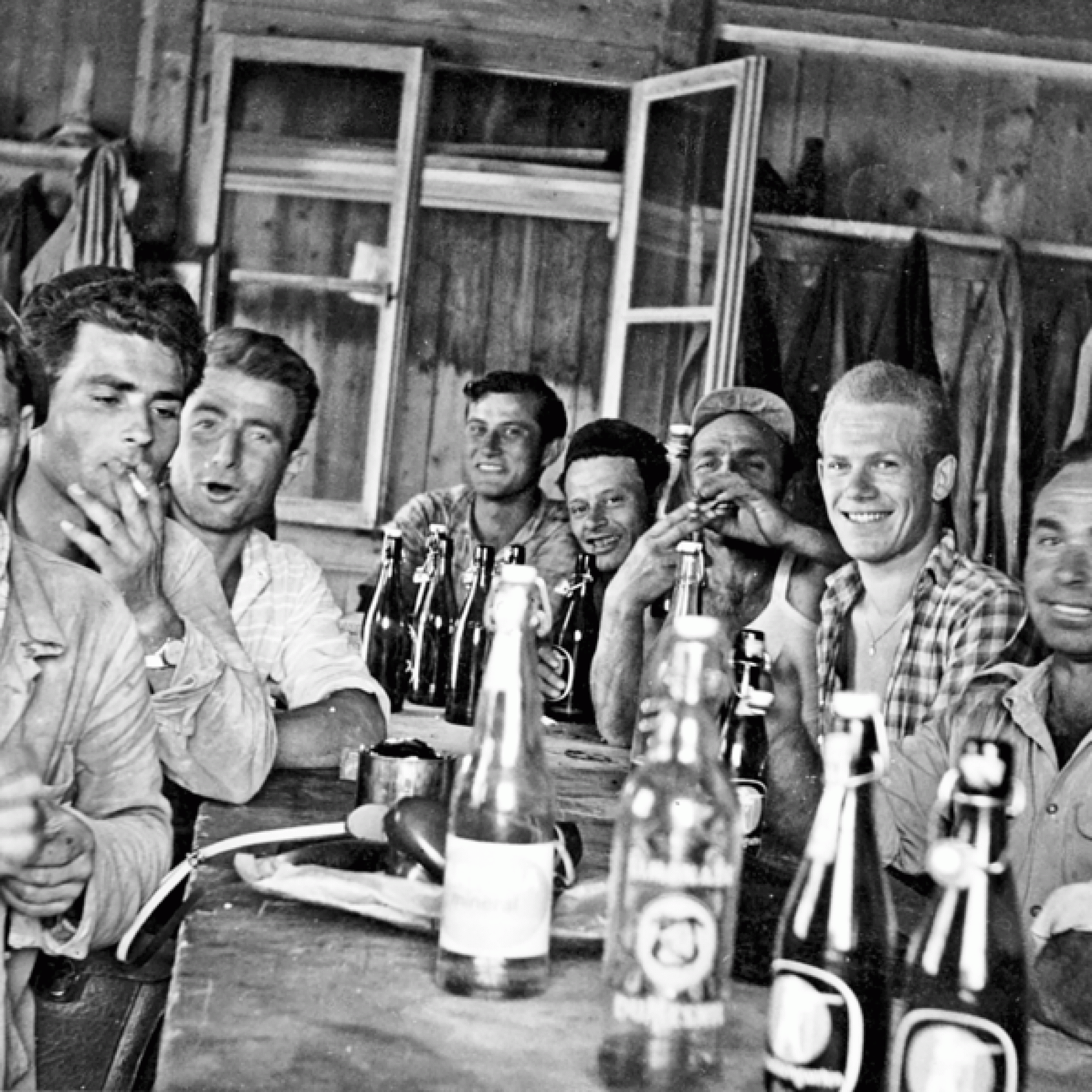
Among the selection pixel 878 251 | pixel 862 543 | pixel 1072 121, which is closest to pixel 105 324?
pixel 862 543

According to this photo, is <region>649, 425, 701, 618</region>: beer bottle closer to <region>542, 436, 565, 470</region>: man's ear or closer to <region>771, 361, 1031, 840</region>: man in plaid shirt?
<region>542, 436, 565, 470</region>: man's ear

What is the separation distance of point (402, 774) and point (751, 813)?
1.22 feet

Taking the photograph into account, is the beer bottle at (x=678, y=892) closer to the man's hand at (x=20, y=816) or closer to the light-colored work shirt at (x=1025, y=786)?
the man's hand at (x=20, y=816)

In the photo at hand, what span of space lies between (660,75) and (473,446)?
1185 mm

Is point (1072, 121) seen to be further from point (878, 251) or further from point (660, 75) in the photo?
point (660, 75)

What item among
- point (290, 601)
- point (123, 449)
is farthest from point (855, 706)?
point (290, 601)

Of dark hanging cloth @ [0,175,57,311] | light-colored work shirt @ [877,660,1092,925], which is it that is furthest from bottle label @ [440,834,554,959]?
dark hanging cloth @ [0,175,57,311]

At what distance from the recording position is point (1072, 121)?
14.1ft

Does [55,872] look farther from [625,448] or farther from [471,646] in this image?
[625,448]

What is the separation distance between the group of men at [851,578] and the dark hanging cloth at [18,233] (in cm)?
125

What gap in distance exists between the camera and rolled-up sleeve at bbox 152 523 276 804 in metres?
1.69

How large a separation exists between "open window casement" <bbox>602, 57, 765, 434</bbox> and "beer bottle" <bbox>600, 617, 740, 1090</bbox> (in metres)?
2.95

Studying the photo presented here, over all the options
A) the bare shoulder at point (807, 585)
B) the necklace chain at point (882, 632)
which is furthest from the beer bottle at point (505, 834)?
the bare shoulder at point (807, 585)

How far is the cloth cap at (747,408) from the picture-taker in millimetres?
3400
